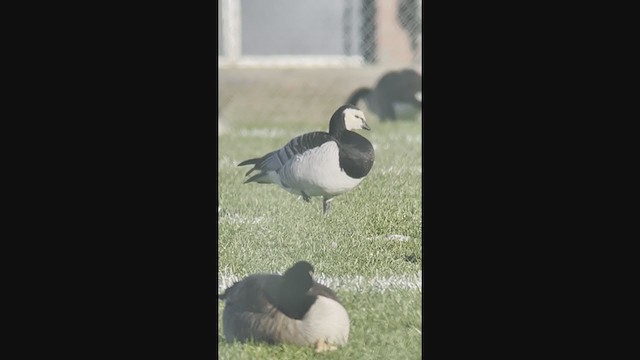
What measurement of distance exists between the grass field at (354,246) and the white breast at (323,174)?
0.03m

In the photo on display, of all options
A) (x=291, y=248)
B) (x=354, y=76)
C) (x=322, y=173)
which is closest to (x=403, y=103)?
(x=354, y=76)

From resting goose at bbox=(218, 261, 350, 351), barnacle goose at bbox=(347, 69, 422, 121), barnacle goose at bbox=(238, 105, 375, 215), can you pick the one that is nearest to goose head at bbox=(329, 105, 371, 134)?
barnacle goose at bbox=(238, 105, 375, 215)

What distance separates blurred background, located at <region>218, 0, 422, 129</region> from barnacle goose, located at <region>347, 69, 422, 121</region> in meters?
0.02

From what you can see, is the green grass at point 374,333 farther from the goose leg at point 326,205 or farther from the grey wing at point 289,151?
the grey wing at point 289,151

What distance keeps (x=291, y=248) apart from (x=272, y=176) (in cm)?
21

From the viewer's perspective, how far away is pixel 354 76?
3002mm

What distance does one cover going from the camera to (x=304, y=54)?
3.03m

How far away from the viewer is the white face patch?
2756mm

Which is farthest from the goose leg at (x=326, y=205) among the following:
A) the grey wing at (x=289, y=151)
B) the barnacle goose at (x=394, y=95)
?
the barnacle goose at (x=394, y=95)

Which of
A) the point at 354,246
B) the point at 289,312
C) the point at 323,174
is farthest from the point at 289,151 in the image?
the point at 289,312

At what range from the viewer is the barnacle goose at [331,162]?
2746 millimetres

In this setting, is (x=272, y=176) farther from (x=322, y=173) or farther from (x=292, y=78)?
(x=292, y=78)

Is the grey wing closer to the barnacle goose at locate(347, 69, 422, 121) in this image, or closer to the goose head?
the goose head

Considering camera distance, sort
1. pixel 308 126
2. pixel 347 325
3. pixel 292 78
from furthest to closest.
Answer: pixel 292 78
pixel 308 126
pixel 347 325
